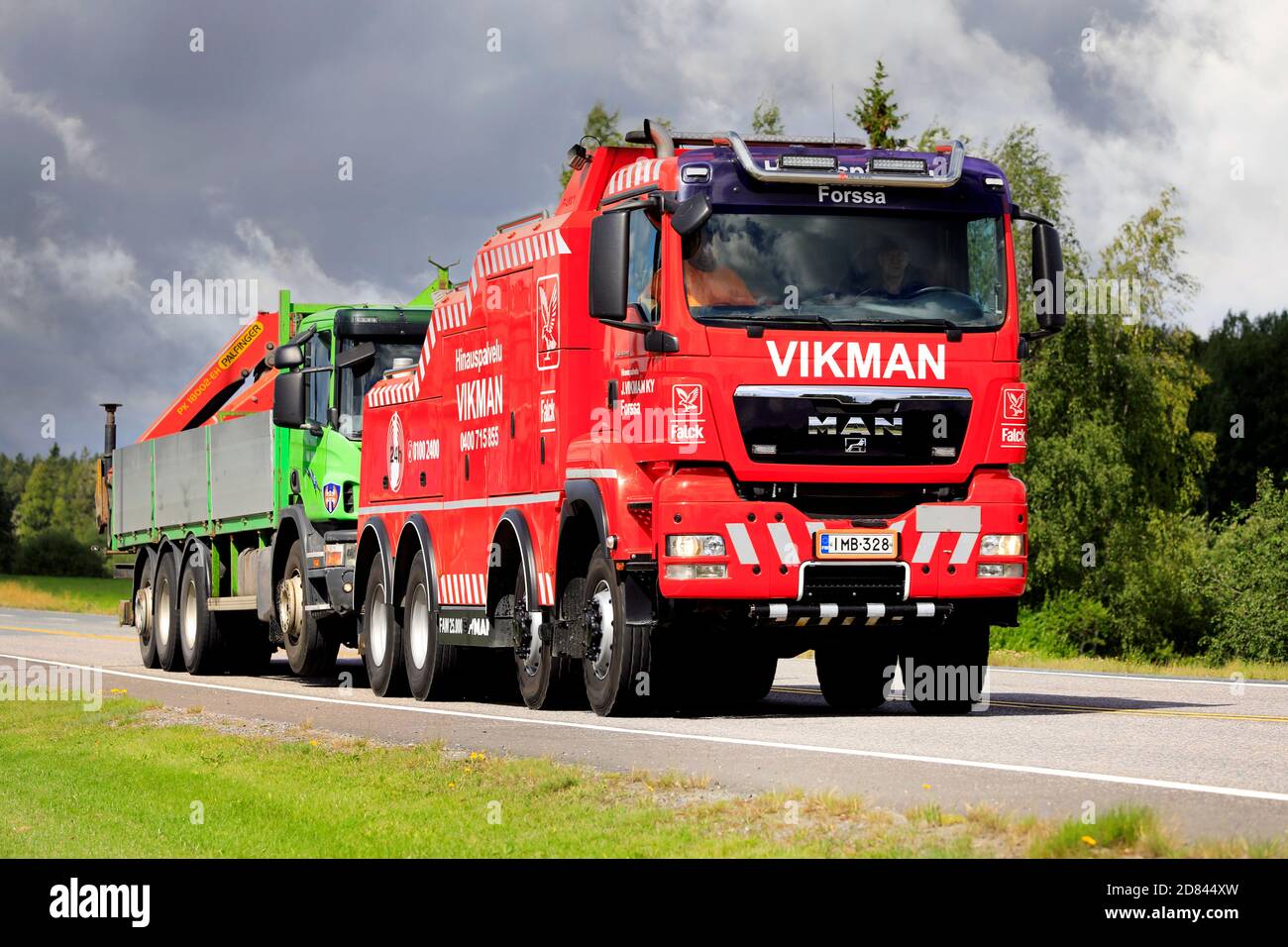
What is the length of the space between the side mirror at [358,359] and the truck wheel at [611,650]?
7734 millimetres

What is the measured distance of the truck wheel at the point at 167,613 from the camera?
27.6 m

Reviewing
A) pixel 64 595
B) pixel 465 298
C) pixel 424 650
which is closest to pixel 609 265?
pixel 465 298

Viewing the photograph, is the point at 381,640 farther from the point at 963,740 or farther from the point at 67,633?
the point at 67,633

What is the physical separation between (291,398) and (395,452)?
275 cm

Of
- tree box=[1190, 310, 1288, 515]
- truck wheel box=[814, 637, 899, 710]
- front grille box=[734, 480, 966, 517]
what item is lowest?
truck wheel box=[814, 637, 899, 710]

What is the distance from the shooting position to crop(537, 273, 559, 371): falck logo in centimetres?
1630

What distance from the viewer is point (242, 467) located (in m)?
25.1

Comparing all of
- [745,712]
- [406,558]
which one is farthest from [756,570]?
[406,558]

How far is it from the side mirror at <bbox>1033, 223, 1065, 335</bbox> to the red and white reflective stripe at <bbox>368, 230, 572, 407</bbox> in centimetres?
370

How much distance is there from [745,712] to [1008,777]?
20.4 ft

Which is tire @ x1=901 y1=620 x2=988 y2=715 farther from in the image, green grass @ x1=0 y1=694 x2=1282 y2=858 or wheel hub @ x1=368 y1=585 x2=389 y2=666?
wheel hub @ x1=368 y1=585 x2=389 y2=666

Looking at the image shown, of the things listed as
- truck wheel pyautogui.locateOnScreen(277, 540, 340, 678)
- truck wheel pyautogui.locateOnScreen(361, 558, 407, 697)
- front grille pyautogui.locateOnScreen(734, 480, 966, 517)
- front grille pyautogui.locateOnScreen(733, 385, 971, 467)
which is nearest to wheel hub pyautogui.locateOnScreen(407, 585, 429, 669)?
truck wheel pyautogui.locateOnScreen(361, 558, 407, 697)

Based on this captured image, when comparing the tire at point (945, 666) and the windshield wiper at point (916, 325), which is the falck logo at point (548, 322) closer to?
the windshield wiper at point (916, 325)
